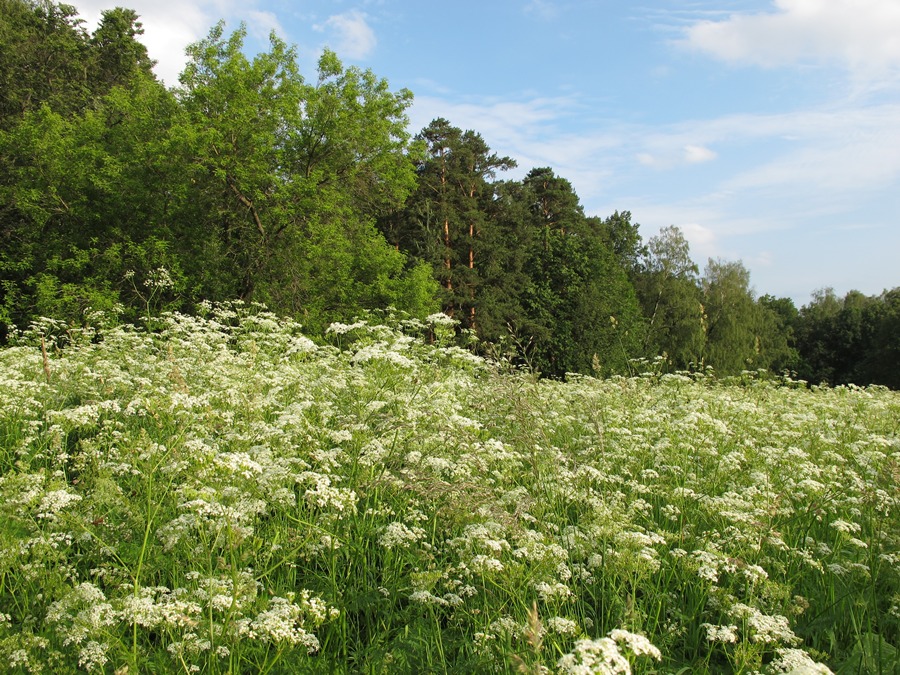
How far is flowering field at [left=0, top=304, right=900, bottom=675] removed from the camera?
110 inches

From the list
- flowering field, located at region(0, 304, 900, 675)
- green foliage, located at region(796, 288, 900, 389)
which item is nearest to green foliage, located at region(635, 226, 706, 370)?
green foliage, located at region(796, 288, 900, 389)

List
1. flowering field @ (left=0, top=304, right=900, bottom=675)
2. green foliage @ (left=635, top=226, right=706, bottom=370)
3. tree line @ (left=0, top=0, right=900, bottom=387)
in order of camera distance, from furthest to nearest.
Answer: green foliage @ (left=635, top=226, right=706, bottom=370) → tree line @ (left=0, top=0, right=900, bottom=387) → flowering field @ (left=0, top=304, right=900, bottom=675)

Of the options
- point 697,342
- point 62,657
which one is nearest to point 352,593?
point 62,657

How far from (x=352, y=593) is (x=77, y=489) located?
2.49 meters

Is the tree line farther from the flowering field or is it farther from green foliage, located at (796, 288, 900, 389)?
green foliage, located at (796, 288, 900, 389)

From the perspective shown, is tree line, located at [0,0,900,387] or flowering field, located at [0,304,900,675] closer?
flowering field, located at [0,304,900,675]

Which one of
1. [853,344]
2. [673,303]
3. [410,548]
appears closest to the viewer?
[410,548]

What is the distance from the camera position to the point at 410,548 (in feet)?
12.9

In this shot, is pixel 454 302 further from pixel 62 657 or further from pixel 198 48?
pixel 62 657

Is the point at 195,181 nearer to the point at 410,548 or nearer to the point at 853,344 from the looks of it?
the point at 410,548

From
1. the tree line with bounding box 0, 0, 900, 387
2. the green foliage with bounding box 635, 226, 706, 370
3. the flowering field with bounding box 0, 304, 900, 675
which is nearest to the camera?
the flowering field with bounding box 0, 304, 900, 675

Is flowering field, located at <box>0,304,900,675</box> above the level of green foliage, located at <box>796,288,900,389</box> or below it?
below

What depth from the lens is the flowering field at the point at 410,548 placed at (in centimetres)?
279

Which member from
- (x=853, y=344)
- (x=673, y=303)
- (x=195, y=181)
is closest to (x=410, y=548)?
(x=195, y=181)
